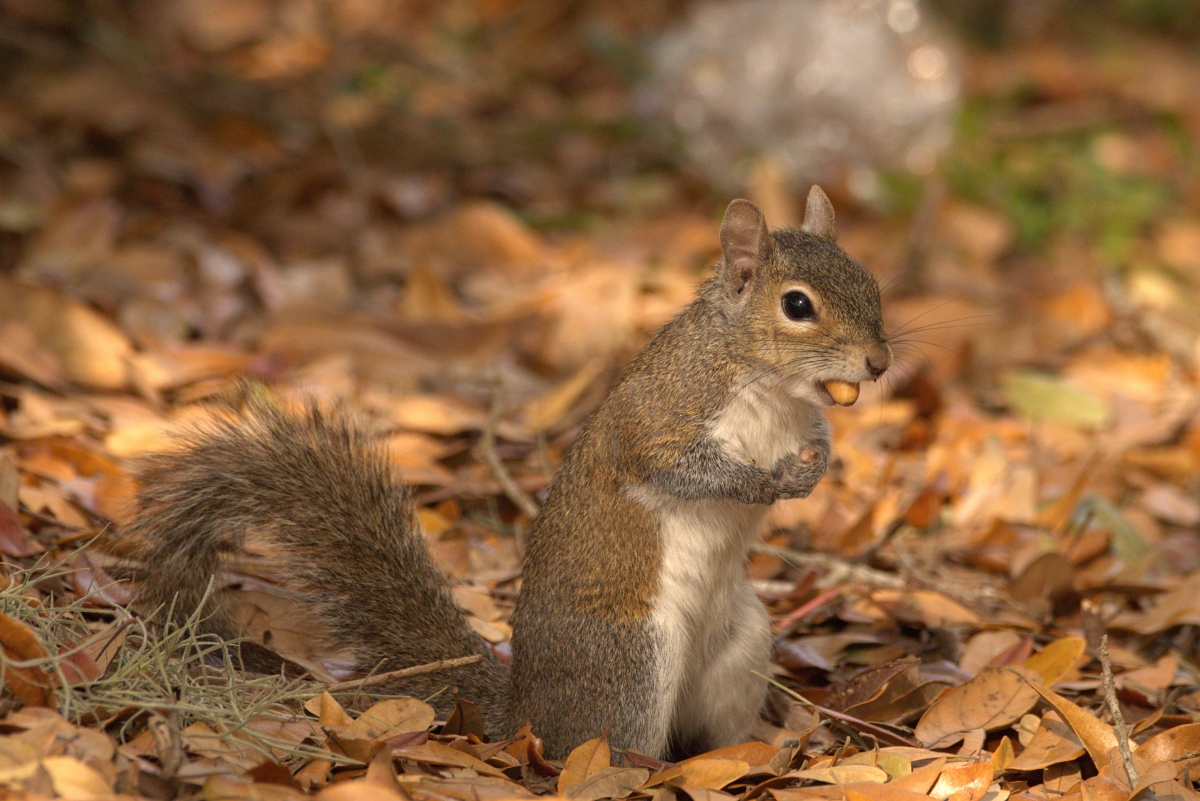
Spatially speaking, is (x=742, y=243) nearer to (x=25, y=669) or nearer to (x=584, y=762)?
(x=584, y=762)

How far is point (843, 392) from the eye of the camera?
2670mm

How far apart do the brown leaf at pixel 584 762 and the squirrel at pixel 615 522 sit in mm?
128

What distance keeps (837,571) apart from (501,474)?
3.23 ft

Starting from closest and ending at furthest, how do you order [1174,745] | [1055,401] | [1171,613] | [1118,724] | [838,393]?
[1118,724] < [1174,745] < [838,393] < [1171,613] < [1055,401]

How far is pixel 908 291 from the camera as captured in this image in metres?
5.36

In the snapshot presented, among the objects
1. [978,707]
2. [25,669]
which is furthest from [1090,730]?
[25,669]

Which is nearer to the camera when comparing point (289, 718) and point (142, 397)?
point (289, 718)

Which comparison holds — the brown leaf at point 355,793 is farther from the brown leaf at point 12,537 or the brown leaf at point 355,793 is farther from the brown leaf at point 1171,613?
the brown leaf at point 1171,613

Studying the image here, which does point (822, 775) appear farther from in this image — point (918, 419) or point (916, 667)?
point (918, 419)

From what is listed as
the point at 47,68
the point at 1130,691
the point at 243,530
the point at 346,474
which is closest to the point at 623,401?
the point at 346,474

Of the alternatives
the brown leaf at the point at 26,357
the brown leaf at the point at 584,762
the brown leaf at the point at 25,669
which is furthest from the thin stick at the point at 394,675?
the brown leaf at the point at 26,357

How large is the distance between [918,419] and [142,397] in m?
2.67

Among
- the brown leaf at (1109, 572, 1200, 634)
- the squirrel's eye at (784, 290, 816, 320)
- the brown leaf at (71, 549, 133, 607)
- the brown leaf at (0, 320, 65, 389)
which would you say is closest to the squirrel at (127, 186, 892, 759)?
the squirrel's eye at (784, 290, 816, 320)

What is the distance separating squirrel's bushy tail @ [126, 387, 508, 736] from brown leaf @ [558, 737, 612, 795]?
32 cm
